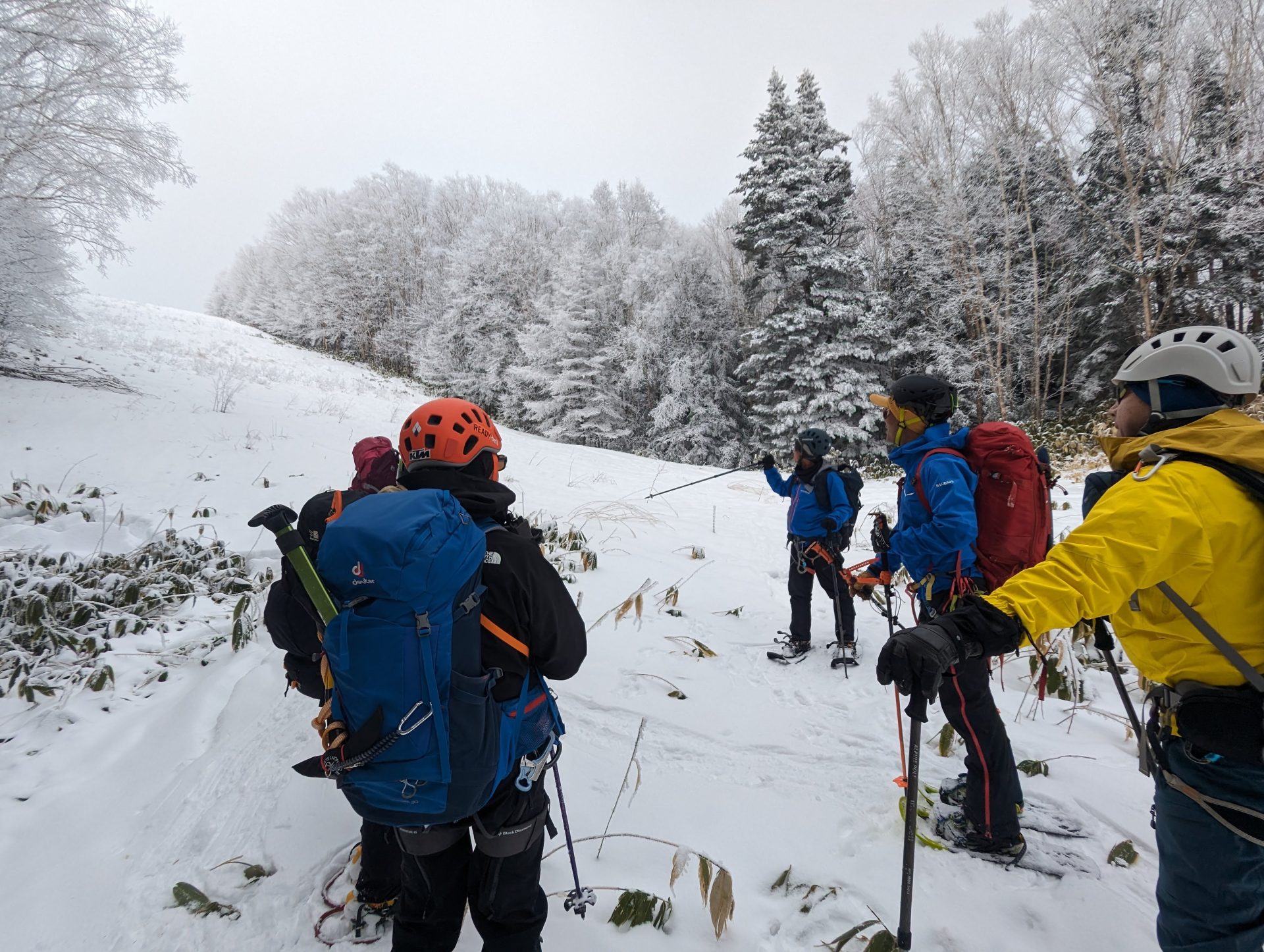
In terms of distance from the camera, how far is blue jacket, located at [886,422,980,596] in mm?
2590

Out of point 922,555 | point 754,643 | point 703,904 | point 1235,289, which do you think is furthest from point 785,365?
point 703,904

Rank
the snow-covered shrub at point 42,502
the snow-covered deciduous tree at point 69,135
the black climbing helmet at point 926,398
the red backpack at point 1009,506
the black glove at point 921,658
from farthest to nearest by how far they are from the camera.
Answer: the snow-covered deciduous tree at point 69,135 < the snow-covered shrub at point 42,502 < the black climbing helmet at point 926,398 < the red backpack at point 1009,506 < the black glove at point 921,658

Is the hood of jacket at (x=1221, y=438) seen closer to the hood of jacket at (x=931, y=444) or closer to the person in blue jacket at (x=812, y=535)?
the hood of jacket at (x=931, y=444)

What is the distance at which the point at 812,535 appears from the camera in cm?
457

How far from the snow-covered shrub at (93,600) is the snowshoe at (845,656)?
A: 4.59 meters

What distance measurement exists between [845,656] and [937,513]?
2.14 meters

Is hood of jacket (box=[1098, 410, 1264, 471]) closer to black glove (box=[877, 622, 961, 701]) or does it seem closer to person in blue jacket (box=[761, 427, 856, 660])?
black glove (box=[877, 622, 961, 701])

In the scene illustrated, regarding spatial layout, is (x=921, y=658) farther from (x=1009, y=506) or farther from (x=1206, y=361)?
(x=1009, y=506)

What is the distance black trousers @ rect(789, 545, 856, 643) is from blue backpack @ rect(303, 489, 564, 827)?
3586mm

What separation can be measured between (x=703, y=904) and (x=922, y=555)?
1.86 metres

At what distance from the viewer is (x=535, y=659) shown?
1.75 meters

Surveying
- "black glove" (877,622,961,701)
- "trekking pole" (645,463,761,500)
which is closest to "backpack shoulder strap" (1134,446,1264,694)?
"black glove" (877,622,961,701)

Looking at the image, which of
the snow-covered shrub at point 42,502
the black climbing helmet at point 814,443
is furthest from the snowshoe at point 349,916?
the snow-covered shrub at point 42,502

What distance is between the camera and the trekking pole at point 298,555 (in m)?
1.53
